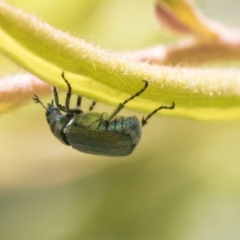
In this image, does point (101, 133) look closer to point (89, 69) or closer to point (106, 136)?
point (106, 136)

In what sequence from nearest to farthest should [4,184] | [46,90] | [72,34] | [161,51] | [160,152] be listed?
[72,34] → [46,90] → [161,51] → [4,184] → [160,152]

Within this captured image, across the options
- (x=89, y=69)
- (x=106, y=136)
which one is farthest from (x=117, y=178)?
(x=89, y=69)

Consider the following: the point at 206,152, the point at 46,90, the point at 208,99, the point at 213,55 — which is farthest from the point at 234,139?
→ the point at 46,90

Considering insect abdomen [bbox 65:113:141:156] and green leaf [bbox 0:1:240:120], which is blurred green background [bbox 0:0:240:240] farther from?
green leaf [bbox 0:1:240:120]

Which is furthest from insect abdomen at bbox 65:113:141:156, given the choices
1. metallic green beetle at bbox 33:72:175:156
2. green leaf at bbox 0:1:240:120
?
green leaf at bbox 0:1:240:120

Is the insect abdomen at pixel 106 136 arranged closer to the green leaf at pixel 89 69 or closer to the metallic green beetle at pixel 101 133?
the metallic green beetle at pixel 101 133

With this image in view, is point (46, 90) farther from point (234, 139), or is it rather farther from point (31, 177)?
point (234, 139)
